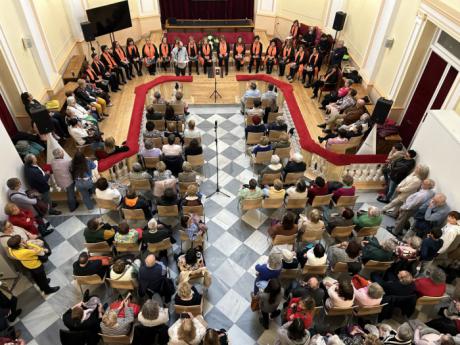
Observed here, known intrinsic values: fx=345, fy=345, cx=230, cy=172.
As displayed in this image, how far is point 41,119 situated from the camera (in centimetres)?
680

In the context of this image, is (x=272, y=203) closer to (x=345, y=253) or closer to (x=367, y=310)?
(x=345, y=253)

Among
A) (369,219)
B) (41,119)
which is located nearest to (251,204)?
(369,219)

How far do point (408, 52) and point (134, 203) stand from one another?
694cm

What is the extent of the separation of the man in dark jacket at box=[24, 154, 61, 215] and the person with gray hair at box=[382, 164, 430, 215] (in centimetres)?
632

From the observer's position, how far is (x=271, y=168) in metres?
6.71

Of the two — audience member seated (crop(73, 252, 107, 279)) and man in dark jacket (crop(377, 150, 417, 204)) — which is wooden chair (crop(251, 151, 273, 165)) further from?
audience member seated (crop(73, 252, 107, 279))

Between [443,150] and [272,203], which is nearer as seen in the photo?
[443,150]

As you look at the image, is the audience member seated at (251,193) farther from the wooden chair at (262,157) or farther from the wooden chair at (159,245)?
the wooden chair at (159,245)

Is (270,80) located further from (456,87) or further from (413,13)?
(456,87)

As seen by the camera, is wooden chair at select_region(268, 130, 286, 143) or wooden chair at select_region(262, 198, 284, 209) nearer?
wooden chair at select_region(262, 198, 284, 209)

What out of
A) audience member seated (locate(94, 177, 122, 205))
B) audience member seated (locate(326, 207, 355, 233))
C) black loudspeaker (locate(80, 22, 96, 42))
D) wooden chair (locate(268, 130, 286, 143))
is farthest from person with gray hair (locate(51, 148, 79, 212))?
black loudspeaker (locate(80, 22, 96, 42))

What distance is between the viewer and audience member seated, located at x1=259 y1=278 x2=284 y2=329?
14.1 ft

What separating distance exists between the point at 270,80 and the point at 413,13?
3.71 meters

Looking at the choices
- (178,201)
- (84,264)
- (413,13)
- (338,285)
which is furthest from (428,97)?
(84,264)
